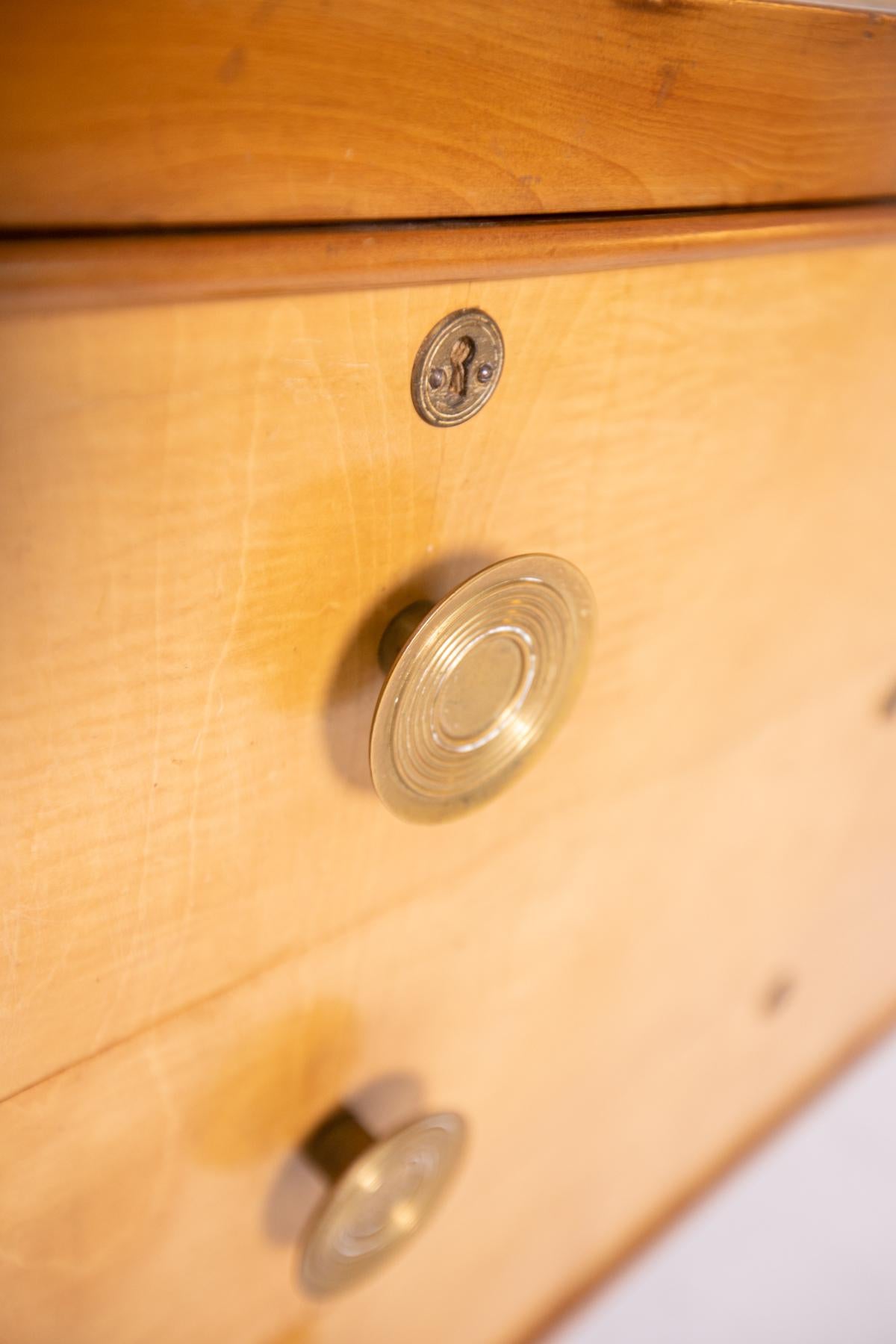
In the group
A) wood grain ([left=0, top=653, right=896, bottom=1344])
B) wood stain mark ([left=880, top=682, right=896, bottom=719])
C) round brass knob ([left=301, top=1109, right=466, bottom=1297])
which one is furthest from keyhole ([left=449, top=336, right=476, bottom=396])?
wood stain mark ([left=880, top=682, right=896, bottom=719])

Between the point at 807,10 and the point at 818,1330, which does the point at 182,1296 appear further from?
the point at 818,1330

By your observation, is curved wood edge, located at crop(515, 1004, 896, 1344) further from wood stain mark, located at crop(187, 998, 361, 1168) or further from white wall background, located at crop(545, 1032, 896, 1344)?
wood stain mark, located at crop(187, 998, 361, 1168)

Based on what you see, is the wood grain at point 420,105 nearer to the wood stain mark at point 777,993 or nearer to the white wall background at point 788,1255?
the wood stain mark at point 777,993

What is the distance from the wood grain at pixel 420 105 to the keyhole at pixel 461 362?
5 centimetres

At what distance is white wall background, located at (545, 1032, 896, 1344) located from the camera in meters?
1.28

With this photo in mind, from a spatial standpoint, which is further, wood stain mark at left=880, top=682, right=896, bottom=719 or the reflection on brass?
wood stain mark at left=880, top=682, right=896, bottom=719

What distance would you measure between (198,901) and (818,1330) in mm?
1266

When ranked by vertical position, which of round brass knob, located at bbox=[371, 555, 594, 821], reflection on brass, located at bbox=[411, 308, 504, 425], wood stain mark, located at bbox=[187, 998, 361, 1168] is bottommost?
round brass knob, located at bbox=[371, 555, 594, 821]

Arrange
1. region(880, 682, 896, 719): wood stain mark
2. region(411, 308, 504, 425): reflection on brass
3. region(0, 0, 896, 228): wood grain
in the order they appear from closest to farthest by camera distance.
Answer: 1. region(0, 0, 896, 228): wood grain
2. region(411, 308, 504, 425): reflection on brass
3. region(880, 682, 896, 719): wood stain mark

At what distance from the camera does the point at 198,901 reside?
1.51 ft

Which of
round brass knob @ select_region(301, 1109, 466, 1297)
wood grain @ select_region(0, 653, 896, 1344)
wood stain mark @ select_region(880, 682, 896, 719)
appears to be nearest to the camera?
wood grain @ select_region(0, 653, 896, 1344)

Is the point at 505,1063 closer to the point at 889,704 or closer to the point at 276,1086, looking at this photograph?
the point at 276,1086

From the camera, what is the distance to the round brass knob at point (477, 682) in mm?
425

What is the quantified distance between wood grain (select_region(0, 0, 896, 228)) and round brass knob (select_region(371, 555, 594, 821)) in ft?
0.52
